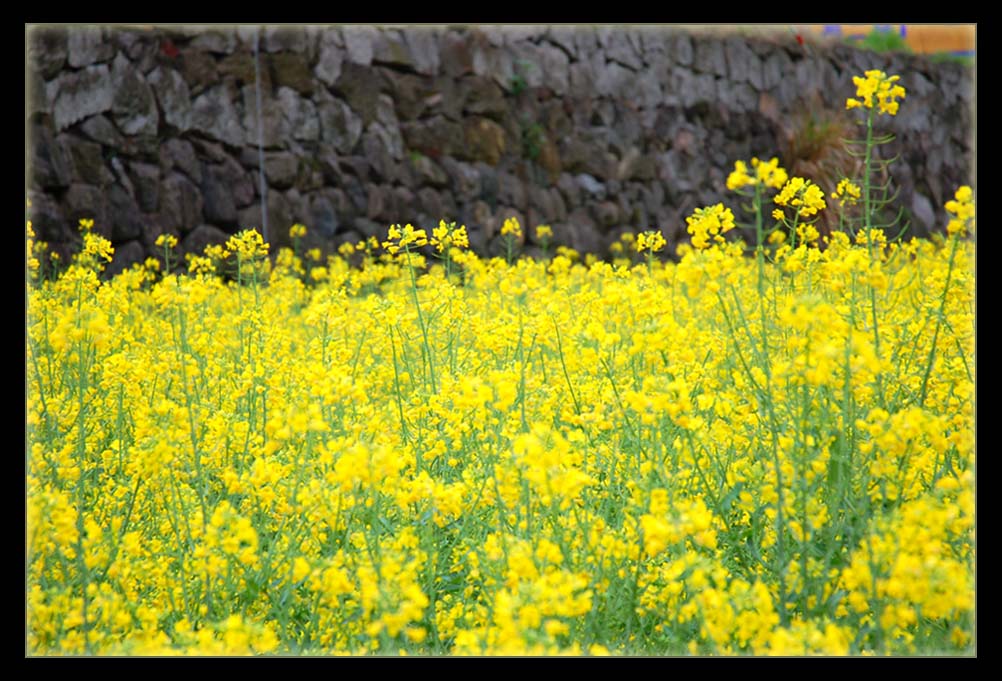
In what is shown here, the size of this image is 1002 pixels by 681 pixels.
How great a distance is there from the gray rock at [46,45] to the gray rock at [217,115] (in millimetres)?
2164

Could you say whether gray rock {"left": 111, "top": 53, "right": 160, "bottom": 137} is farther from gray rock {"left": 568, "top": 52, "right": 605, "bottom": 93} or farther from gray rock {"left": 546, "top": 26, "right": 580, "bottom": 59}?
gray rock {"left": 568, "top": 52, "right": 605, "bottom": 93}

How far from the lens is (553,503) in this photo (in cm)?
204

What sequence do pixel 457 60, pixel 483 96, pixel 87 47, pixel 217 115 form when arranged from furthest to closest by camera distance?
pixel 483 96 < pixel 457 60 < pixel 217 115 < pixel 87 47

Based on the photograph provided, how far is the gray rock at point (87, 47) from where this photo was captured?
10.5 ft

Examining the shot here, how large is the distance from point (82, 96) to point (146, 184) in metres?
0.70

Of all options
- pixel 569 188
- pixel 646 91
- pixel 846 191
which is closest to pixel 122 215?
pixel 569 188

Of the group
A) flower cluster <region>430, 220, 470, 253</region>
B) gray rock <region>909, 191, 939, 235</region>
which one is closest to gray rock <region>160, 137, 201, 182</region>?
flower cluster <region>430, 220, 470, 253</region>

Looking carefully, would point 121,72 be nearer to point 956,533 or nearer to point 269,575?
point 269,575

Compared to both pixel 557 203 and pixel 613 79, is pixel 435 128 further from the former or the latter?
pixel 613 79

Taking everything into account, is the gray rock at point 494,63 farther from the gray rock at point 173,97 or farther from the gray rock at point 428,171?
the gray rock at point 173,97

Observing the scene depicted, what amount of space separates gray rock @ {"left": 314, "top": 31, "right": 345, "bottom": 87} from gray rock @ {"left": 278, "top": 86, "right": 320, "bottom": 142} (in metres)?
0.19

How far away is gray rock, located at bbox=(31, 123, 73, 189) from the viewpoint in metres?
4.84

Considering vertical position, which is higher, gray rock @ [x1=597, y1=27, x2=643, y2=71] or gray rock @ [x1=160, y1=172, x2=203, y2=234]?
gray rock @ [x1=597, y1=27, x2=643, y2=71]

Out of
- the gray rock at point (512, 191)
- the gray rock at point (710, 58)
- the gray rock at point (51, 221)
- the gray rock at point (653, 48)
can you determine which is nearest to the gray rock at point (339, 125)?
the gray rock at point (512, 191)
